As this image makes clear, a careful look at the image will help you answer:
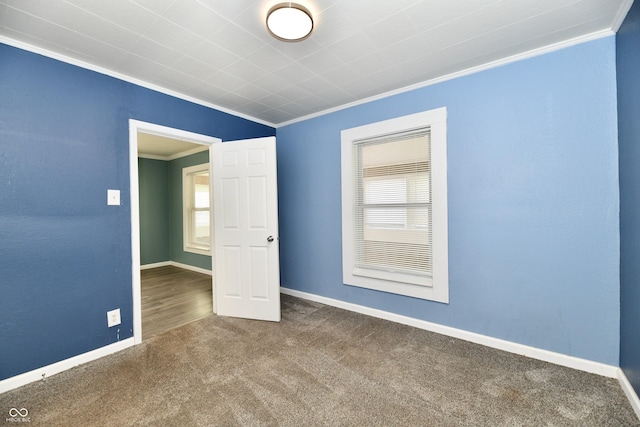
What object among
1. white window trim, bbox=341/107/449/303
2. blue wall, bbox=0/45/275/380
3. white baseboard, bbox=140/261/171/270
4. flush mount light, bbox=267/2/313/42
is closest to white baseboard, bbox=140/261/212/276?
white baseboard, bbox=140/261/171/270

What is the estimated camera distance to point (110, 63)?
221 cm

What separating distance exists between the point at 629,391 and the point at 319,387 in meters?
1.93

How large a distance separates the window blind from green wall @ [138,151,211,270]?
12.8 feet

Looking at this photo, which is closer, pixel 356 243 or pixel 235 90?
pixel 235 90

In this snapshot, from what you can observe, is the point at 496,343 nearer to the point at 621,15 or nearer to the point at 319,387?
the point at 319,387

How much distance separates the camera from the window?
5641 millimetres

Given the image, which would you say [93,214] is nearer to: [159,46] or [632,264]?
[159,46]

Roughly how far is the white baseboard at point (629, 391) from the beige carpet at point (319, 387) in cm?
4

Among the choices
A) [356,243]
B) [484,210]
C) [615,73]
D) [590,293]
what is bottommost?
[590,293]

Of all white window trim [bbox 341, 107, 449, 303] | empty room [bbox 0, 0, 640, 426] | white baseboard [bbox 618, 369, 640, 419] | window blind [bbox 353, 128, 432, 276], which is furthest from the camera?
window blind [bbox 353, 128, 432, 276]

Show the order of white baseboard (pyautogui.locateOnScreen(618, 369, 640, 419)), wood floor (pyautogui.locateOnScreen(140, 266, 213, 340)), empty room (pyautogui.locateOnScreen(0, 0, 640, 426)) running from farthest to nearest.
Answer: wood floor (pyautogui.locateOnScreen(140, 266, 213, 340)), empty room (pyautogui.locateOnScreen(0, 0, 640, 426)), white baseboard (pyautogui.locateOnScreen(618, 369, 640, 419))

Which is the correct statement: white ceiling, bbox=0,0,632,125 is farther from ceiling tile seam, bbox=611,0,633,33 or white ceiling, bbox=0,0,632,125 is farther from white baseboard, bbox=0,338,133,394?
Result: white baseboard, bbox=0,338,133,394

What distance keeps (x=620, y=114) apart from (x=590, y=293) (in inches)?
49.8

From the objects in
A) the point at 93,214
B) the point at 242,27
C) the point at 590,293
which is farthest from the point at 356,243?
the point at 93,214
